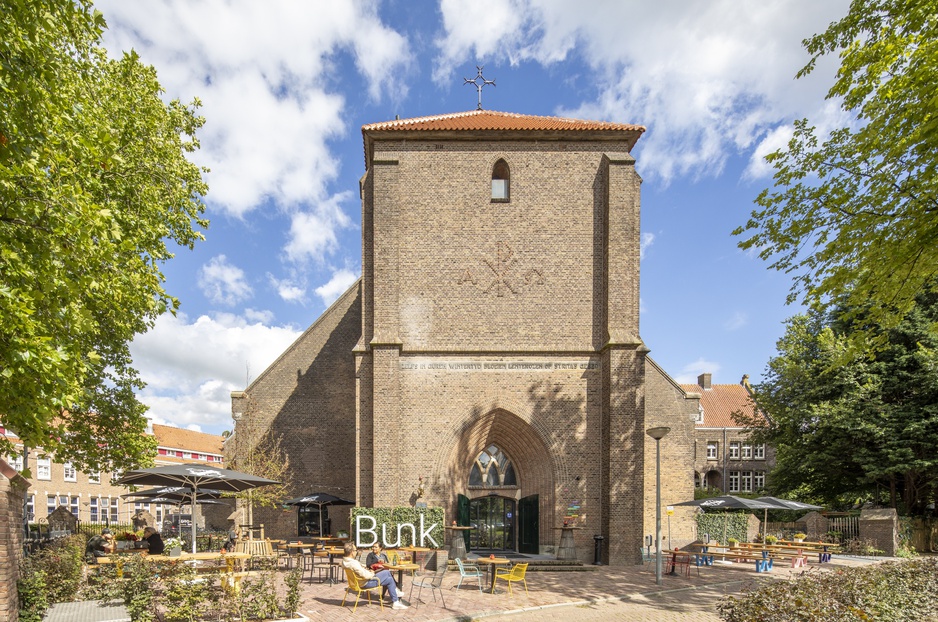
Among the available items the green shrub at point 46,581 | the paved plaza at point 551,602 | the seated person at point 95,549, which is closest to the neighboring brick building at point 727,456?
the paved plaza at point 551,602

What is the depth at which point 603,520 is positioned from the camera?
17750 millimetres

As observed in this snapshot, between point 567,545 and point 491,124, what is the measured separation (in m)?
13.3

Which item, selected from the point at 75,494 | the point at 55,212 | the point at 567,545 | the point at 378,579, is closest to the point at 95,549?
the point at 378,579

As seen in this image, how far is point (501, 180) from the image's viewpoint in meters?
19.7

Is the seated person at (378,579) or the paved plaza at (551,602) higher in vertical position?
the seated person at (378,579)

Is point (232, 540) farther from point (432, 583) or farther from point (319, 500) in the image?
point (432, 583)

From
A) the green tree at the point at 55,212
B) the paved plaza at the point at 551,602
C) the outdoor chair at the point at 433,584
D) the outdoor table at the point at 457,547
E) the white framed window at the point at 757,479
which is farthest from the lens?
the white framed window at the point at 757,479

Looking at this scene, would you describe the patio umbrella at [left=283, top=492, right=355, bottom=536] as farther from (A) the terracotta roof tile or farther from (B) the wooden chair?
(A) the terracotta roof tile

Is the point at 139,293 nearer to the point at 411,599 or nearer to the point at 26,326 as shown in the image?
the point at 26,326

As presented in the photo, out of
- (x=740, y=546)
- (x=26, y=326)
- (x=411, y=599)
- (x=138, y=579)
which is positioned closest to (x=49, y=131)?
(x=26, y=326)

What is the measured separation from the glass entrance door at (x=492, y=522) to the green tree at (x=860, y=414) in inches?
452

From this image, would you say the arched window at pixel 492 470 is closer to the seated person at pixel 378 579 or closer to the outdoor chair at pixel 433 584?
the outdoor chair at pixel 433 584

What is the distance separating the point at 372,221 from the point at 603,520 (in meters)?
11.5

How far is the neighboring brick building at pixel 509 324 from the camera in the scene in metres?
17.8
